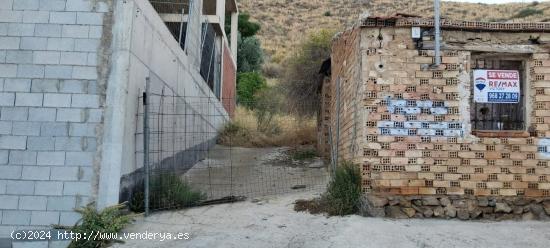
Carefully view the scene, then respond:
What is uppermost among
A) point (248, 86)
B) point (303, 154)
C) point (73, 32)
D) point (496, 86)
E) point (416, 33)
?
point (248, 86)

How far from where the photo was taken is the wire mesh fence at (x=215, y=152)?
741 centimetres

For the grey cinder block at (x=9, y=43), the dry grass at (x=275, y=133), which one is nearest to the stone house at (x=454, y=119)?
the grey cinder block at (x=9, y=43)

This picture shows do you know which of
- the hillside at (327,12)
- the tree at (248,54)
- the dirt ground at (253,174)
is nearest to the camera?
the dirt ground at (253,174)

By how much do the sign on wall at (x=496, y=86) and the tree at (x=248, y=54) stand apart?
83.2 ft

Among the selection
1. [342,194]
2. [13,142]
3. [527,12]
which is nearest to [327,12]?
[527,12]

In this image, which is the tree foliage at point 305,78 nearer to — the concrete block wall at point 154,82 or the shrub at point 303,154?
the shrub at point 303,154

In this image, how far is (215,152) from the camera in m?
14.5

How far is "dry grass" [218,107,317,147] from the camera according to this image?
1587 centimetres

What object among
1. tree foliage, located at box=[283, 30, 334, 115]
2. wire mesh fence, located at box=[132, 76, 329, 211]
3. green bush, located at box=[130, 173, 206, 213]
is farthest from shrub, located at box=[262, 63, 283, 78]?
green bush, located at box=[130, 173, 206, 213]

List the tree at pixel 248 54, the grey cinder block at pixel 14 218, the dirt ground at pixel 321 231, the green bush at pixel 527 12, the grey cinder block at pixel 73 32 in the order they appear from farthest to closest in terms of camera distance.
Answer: the green bush at pixel 527 12 → the tree at pixel 248 54 → the grey cinder block at pixel 73 32 → the grey cinder block at pixel 14 218 → the dirt ground at pixel 321 231

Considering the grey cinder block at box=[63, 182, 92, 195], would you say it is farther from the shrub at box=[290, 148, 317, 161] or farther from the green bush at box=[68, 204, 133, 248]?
the shrub at box=[290, 148, 317, 161]

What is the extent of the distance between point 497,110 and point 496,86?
0.38 meters

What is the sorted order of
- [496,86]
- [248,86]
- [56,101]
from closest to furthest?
[56,101]
[496,86]
[248,86]

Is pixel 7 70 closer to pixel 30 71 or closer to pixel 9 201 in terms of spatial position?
pixel 30 71
